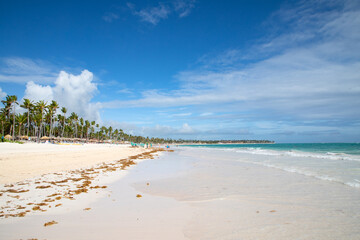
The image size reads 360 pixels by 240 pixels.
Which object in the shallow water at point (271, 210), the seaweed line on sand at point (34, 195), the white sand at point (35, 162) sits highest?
the shallow water at point (271, 210)

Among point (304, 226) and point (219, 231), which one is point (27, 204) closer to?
point (219, 231)

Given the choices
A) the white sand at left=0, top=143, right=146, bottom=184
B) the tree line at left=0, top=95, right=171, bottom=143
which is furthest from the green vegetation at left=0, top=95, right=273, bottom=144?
the white sand at left=0, top=143, right=146, bottom=184

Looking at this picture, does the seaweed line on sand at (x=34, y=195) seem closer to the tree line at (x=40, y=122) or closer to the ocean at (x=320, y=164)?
the ocean at (x=320, y=164)

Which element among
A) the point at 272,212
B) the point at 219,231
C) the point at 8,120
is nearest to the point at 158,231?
the point at 219,231

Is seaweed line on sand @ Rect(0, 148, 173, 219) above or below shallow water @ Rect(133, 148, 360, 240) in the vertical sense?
below

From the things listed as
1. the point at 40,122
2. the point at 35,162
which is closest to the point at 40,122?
the point at 40,122

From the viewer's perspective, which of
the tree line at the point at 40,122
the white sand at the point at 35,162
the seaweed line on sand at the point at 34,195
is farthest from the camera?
the tree line at the point at 40,122

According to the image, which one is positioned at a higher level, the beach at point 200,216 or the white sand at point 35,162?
the beach at point 200,216

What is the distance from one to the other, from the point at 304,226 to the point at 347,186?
18.5 feet

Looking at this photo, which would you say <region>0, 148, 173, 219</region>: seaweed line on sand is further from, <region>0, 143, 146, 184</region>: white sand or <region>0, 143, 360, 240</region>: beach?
<region>0, 143, 146, 184</region>: white sand

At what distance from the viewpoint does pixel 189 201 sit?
646cm

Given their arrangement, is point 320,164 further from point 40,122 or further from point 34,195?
point 40,122

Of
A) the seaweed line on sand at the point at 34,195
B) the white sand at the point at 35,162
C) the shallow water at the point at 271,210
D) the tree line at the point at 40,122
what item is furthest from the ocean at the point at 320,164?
the tree line at the point at 40,122

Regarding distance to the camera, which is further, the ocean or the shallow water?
the ocean
